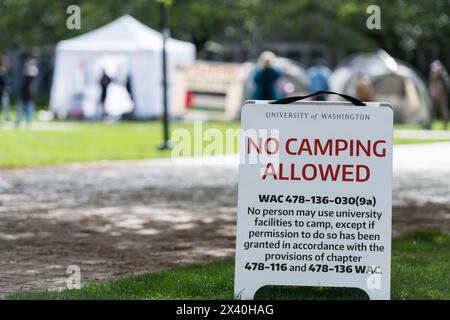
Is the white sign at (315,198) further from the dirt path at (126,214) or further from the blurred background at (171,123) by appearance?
the dirt path at (126,214)

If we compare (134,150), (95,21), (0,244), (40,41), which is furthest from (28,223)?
(40,41)

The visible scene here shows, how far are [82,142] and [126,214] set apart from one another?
11430mm

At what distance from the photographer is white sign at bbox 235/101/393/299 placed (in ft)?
21.1

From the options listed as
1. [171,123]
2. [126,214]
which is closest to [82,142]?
[171,123]

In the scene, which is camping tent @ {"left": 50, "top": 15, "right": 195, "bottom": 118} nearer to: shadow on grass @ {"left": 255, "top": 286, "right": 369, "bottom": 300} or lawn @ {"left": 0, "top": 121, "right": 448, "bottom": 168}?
lawn @ {"left": 0, "top": 121, "right": 448, "bottom": 168}

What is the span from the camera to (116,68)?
1367 inches

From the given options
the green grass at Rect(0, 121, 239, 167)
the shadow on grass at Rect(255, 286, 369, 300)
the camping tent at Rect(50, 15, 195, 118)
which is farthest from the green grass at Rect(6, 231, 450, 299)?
the camping tent at Rect(50, 15, 195, 118)

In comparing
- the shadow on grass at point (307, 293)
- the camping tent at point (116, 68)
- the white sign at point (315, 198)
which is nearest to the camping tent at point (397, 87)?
the camping tent at point (116, 68)

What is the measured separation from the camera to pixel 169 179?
15.8 m

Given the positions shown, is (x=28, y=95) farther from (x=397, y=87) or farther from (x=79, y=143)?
(x=397, y=87)

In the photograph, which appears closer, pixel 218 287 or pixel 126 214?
pixel 218 287

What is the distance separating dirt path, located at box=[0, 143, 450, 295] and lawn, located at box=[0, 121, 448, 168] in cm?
125

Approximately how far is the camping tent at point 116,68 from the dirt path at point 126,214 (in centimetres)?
1578

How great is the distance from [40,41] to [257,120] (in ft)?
138
